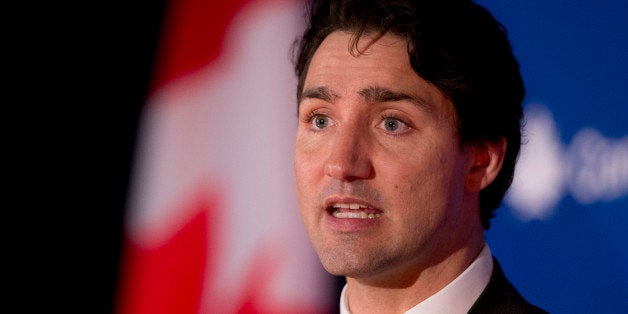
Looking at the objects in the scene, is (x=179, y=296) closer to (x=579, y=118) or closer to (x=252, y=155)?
(x=252, y=155)

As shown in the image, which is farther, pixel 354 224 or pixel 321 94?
pixel 321 94

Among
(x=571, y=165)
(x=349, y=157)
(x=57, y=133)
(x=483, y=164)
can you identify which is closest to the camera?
(x=349, y=157)

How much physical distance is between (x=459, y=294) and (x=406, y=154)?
0.37 m

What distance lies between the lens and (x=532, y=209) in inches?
99.0

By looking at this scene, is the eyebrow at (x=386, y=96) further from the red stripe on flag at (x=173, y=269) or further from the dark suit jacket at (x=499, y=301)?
the red stripe on flag at (x=173, y=269)

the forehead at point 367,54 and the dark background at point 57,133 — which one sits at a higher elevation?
the forehead at point 367,54

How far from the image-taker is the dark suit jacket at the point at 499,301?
193 centimetres

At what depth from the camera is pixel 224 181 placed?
3221 millimetres

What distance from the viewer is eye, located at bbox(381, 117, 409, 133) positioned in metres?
1.93

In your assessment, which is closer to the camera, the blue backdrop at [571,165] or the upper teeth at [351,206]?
the upper teeth at [351,206]

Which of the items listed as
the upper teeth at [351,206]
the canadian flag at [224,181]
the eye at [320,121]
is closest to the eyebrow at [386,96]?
the eye at [320,121]

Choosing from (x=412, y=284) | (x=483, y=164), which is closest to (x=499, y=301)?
(x=412, y=284)

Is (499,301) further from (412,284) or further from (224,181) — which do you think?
(224,181)

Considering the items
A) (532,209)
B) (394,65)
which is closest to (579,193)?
(532,209)
